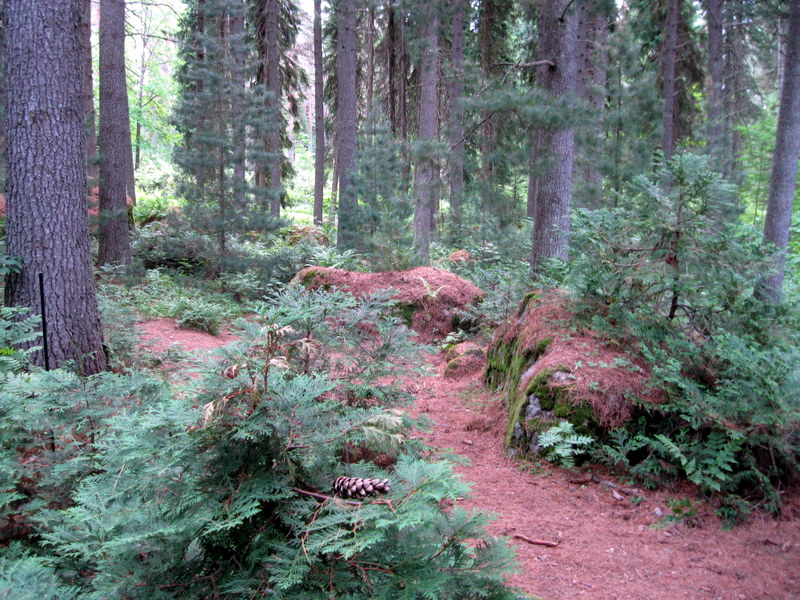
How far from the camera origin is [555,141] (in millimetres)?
9055

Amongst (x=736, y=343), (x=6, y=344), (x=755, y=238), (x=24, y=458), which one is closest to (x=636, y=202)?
(x=755, y=238)

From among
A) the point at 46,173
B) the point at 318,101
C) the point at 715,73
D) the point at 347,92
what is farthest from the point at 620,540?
the point at 318,101

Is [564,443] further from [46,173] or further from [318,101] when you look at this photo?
[318,101]

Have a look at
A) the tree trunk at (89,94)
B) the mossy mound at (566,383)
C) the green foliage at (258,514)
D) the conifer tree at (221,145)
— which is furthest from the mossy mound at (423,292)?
the green foliage at (258,514)

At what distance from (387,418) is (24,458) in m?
2.36

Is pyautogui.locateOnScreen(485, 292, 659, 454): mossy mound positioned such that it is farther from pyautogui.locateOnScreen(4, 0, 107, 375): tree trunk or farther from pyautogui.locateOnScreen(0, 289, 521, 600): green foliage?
pyautogui.locateOnScreen(4, 0, 107, 375): tree trunk

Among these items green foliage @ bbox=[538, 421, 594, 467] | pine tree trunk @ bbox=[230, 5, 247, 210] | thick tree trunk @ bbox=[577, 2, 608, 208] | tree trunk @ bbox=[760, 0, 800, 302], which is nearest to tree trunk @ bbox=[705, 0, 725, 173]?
thick tree trunk @ bbox=[577, 2, 608, 208]

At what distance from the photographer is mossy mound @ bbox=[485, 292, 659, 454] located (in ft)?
15.2

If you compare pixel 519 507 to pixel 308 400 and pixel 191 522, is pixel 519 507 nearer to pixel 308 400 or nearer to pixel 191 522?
pixel 308 400

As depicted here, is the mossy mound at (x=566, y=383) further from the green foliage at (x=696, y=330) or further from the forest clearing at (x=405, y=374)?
the green foliage at (x=696, y=330)

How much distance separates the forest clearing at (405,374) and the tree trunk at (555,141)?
0.05m

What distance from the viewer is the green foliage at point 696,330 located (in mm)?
3980

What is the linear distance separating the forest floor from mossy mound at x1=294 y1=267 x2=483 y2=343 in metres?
5.16

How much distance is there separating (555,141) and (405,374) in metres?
7.17
